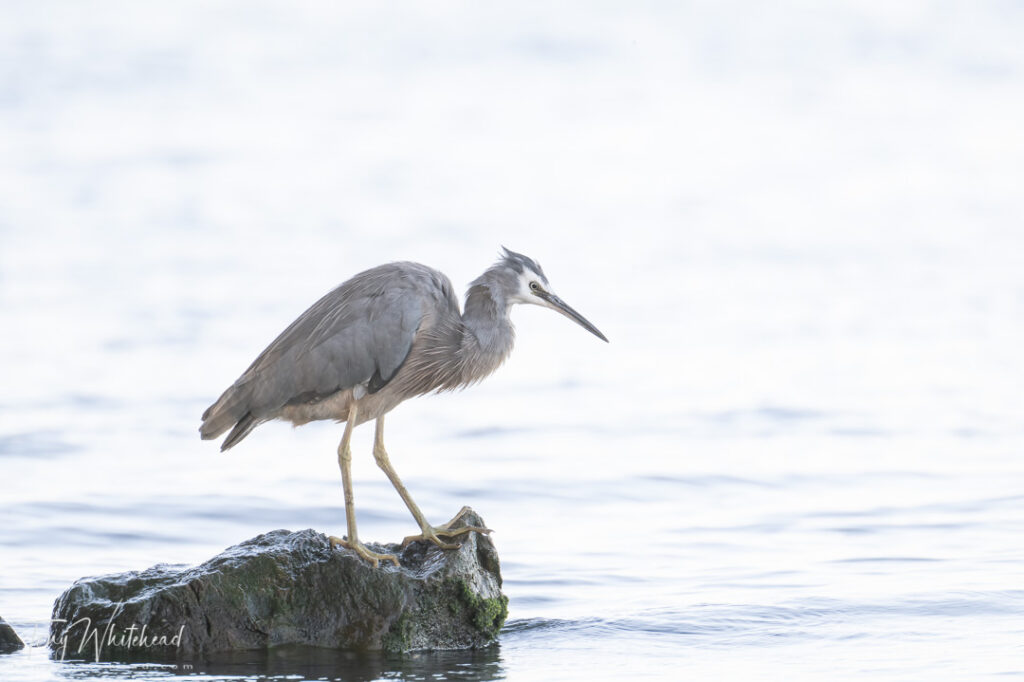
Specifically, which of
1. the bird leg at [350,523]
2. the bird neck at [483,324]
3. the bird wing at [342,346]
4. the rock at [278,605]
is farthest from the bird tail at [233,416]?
the bird neck at [483,324]

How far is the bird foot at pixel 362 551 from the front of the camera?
26.3 ft

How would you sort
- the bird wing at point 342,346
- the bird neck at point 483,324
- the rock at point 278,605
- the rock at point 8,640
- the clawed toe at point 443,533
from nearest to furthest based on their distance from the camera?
the rock at point 278,605, the rock at point 8,640, the clawed toe at point 443,533, the bird wing at point 342,346, the bird neck at point 483,324

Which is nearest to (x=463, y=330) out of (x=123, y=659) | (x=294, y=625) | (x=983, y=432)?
(x=294, y=625)

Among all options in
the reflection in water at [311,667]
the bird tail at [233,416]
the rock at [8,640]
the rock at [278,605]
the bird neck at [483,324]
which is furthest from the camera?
the bird neck at [483,324]

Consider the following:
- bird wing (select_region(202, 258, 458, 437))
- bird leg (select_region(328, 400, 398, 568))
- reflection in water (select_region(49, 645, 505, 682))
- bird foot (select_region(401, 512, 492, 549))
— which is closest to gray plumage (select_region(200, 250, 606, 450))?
bird wing (select_region(202, 258, 458, 437))

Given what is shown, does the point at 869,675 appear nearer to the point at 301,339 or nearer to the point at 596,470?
the point at 301,339

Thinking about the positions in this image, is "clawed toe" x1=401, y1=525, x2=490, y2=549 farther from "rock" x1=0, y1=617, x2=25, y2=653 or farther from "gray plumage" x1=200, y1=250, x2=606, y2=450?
"rock" x1=0, y1=617, x2=25, y2=653

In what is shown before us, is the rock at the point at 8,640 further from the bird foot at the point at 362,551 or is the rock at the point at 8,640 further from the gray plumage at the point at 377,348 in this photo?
the bird foot at the point at 362,551

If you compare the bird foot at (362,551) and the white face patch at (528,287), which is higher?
the white face patch at (528,287)

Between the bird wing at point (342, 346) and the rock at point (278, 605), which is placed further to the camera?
the bird wing at point (342, 346)

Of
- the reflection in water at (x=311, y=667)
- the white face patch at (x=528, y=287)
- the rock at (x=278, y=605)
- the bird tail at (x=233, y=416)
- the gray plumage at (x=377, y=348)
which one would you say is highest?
the white face patch at (x=528, y=287)

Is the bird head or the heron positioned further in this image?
the bird head

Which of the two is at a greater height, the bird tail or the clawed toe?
the bird tail

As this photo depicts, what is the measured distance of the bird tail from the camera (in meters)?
8.68
